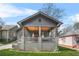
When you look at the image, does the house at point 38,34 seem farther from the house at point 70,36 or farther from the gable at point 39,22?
the house at point 70,36

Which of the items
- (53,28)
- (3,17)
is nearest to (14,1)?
(3,17)

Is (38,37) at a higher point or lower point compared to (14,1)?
lower

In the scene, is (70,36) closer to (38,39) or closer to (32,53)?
(38,39)

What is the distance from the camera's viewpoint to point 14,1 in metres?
12.8

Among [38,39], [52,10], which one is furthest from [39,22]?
[52,10]

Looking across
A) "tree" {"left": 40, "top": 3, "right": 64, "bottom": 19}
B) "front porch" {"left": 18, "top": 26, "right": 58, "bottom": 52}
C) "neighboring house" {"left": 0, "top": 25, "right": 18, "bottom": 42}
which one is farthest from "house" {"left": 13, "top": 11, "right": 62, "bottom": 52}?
"neighboring house" {"left": 0, "top": 25, "right": 18, "bottom": 42}

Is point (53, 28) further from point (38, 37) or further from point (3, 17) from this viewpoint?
point (3, 17)

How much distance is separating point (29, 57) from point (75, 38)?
4.47ft

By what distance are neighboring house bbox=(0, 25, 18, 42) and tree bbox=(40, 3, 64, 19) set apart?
0.91m

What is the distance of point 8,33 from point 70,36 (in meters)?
1.68

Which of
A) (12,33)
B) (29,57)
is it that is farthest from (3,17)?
(29,57)

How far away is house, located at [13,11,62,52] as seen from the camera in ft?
43.1

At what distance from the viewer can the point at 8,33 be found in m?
13.0

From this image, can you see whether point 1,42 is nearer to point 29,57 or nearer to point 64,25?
point 29,57
